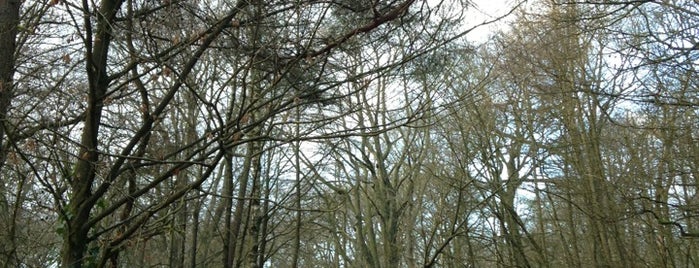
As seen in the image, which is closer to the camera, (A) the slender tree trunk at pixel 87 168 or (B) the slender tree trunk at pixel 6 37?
(A) the slender tree trunk at pixel 87 168

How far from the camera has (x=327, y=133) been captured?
4762 mm

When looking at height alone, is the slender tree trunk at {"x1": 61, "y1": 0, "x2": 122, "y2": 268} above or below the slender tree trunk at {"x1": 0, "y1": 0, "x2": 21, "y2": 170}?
below

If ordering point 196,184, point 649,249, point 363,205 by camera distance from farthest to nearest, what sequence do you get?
point 363,205, point 649,249, point 196,184

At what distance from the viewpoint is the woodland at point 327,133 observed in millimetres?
→ 4363

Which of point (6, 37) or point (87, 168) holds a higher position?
point (6, 37)

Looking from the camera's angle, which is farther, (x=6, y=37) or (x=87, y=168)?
(x=6, y=37)

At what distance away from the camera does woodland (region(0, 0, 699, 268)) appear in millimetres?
4363

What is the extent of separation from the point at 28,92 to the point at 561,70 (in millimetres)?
8952

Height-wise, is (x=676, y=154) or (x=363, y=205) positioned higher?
(x=363, y=205)

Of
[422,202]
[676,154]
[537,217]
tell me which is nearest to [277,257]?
[422,202]

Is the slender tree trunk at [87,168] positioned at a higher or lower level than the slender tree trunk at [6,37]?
lower

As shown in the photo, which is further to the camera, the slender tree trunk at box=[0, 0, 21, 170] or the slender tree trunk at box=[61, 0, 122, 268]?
the slender tree trunk at box=[0, 0, 21, 170]

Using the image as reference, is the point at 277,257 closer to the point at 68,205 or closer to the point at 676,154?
the point at 676,154

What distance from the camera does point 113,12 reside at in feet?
15.0
